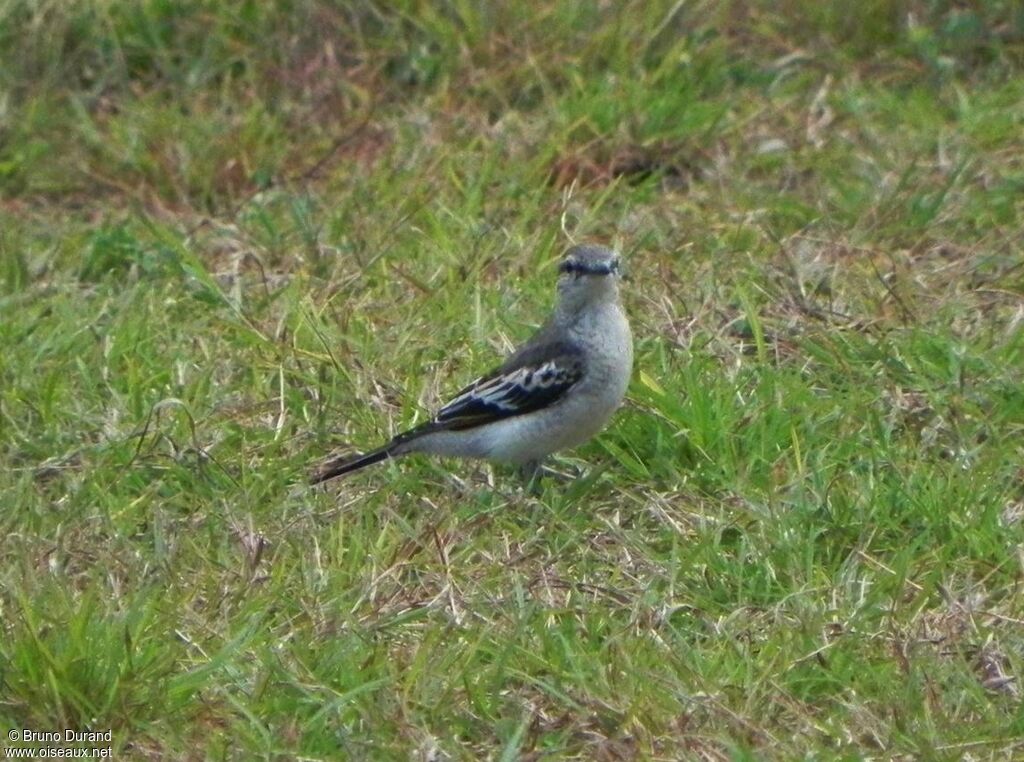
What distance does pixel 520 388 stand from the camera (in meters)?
6.22

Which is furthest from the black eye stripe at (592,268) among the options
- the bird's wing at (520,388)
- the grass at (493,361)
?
the grass at (493,361)

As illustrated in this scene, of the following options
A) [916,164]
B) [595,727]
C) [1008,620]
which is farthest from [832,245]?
[595,727]

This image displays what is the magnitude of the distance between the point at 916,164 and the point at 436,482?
10.3 feet

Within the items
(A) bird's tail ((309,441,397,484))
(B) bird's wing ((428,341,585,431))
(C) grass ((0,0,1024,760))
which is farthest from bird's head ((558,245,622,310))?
(A) bird's tail ((309,441,397,484))

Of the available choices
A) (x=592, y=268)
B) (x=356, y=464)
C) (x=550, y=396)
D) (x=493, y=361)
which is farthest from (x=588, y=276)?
(x=356, y=464)

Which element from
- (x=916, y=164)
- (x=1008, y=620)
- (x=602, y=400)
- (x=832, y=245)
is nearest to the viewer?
(x=1008, y=620)

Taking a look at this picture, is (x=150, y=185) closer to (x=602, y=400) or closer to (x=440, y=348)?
(x=440, y=348)

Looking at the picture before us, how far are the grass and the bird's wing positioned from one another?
269mm

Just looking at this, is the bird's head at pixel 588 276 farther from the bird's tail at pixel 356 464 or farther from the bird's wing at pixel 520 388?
the bird's tail at pixel 356 464

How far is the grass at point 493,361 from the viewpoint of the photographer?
15.8 ft

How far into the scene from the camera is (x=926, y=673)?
4.86m

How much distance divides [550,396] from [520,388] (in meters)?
0.14

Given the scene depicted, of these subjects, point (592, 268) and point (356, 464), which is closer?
point (356, 464)

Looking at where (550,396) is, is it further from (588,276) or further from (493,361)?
(493,361)
